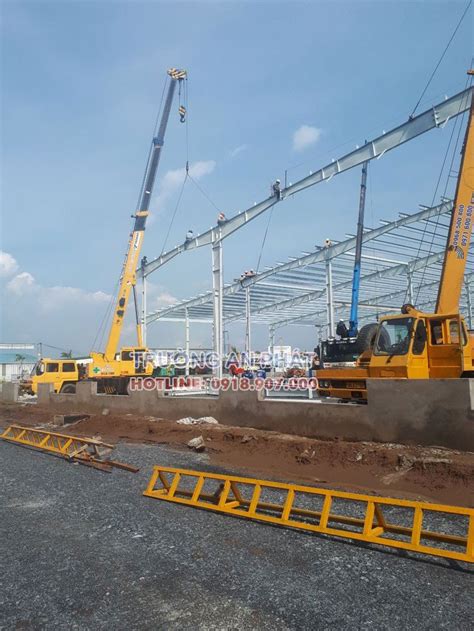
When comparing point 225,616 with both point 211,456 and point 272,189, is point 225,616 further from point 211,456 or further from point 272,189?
point 272,189

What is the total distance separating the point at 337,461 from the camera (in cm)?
994

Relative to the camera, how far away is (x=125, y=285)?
83.5ft

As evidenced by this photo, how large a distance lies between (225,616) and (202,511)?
9.95 feet

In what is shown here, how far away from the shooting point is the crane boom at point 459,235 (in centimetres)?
1137

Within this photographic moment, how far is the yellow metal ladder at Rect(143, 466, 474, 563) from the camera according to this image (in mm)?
5250

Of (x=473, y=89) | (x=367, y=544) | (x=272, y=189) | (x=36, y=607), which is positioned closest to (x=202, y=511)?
(x=367, y=544)

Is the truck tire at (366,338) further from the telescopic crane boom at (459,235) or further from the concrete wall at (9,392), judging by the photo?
the concrete wall at (9,392)

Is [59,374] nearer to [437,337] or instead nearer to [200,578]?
[437,337]

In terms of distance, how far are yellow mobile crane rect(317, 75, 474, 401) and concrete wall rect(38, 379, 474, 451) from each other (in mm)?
713

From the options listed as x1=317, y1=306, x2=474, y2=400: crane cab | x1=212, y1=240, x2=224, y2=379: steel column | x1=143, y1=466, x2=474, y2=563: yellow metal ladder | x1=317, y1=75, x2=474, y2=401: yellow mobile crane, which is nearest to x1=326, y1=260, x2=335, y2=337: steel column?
x1=212, y1=240, x2=224, y2=379: steel column

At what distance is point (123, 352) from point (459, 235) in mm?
18737

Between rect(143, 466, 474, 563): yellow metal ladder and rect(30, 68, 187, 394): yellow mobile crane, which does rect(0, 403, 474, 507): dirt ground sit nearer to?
rect(143, 466, 474, 563): yellow metal ladder

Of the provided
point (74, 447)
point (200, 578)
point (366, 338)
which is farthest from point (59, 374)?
point (200, 578)

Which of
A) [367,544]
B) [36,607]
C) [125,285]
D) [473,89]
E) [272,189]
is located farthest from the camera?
[125,285]
